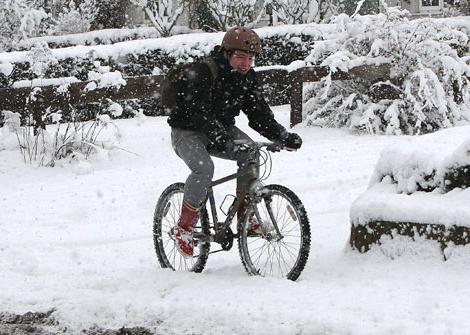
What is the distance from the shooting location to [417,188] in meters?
5.90

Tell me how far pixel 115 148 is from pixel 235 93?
5.83m

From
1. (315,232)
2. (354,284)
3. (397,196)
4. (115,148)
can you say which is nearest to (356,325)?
(354,284)

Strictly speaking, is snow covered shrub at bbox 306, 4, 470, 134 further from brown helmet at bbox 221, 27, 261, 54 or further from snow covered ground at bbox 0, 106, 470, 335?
brown helmet at bbox 221, 27, 261, 54

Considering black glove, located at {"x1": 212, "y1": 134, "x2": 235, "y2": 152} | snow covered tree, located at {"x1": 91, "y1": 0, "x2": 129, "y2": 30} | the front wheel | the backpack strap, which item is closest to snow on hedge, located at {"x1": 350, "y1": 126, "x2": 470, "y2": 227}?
the front wheel

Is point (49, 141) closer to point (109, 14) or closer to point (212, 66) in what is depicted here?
point (212, 66)

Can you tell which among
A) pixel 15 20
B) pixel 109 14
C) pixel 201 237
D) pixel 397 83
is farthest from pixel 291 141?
pixel 109 14

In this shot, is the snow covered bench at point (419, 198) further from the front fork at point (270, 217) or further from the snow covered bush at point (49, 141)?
the snow covered bush at point (49, 141)

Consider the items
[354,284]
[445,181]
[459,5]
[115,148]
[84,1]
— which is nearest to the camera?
[354,284]

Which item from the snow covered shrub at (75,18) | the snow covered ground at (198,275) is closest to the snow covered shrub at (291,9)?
the snow covered shrub at (75,18)

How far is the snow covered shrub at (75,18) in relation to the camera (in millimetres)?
24203

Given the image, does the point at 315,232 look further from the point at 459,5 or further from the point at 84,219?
the point at 459,5

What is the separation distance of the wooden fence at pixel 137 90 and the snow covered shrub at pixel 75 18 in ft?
43.6

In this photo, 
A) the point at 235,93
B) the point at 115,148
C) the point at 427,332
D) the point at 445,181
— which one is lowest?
the point at 115,148

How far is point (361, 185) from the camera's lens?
29.6ft
